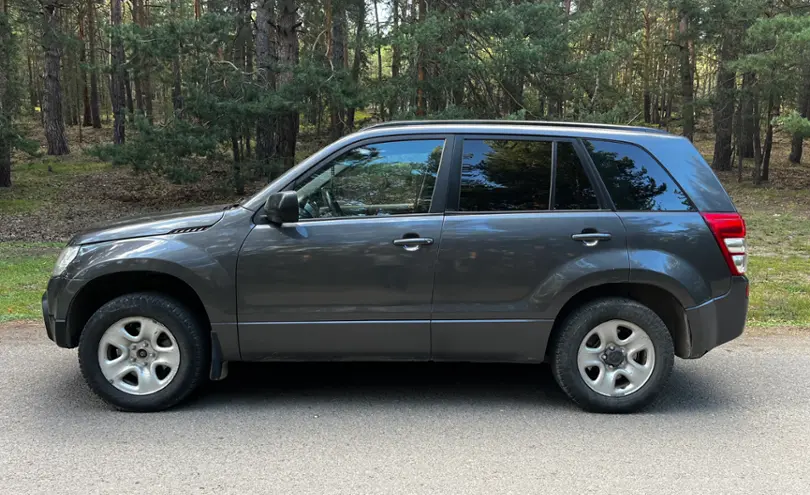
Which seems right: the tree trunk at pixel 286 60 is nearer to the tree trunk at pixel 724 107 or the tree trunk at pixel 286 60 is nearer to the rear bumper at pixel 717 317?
the rear bumper at pixel 717 317

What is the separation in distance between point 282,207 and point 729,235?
2923 mm

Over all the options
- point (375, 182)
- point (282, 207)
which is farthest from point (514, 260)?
point (282, 207)

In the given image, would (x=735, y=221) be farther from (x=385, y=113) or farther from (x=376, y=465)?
(x=385, y=113)

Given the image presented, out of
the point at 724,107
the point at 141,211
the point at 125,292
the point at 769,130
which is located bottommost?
the point at 141,211

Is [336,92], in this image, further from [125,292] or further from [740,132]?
[740,132]

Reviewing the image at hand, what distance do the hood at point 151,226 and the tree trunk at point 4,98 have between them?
1393 centimetres

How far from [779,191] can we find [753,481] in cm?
2154

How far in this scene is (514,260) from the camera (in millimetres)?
4301

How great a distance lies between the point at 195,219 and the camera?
445 cm

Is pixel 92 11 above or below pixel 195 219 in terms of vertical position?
above

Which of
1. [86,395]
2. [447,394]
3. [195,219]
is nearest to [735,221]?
[447,394]

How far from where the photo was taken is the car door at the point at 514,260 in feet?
14.1

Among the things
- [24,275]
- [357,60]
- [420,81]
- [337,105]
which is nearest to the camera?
[24,275]

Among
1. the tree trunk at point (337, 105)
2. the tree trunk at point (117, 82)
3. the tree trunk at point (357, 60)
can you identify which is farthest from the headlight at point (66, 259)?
the tree trunk at point (117, 82)
